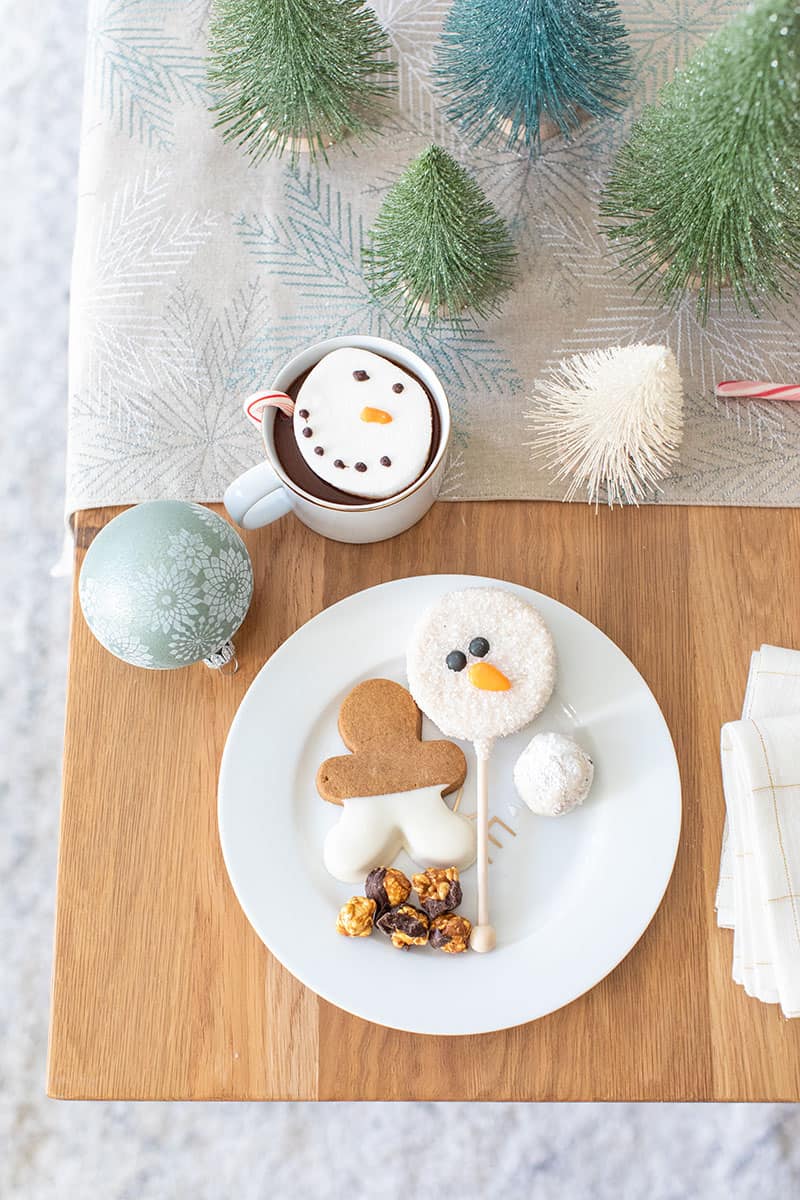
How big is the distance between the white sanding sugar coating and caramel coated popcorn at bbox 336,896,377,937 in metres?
0.14

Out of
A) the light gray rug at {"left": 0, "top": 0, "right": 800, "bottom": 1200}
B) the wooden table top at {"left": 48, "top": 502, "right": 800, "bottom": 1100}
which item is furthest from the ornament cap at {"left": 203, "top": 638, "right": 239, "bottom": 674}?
the light gray rug at {"left": 0, "top": 0, "right": 800, "bottom": 1200}

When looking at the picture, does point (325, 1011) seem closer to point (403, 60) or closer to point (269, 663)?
point (269, 663)

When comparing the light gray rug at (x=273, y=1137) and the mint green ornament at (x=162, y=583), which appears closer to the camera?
the mint green ornament at (x=162, y=583)

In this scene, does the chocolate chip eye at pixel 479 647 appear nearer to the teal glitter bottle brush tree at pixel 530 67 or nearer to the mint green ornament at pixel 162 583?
the mint green ornament at pixel 162 583

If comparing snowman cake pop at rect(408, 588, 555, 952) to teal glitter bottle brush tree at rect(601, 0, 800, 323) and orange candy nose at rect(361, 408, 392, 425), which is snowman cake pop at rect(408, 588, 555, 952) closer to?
orange candy nose at rect(361, 408, 392, 425)

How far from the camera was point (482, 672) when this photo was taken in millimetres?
720

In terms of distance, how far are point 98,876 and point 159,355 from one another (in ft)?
1.38

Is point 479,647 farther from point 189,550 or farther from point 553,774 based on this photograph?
point 189,550

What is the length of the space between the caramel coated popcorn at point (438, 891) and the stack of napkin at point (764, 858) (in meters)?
0.21

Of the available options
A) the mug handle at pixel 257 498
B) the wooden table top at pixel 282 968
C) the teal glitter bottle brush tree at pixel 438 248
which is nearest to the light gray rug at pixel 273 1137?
the wooden table top at pixel 282 968

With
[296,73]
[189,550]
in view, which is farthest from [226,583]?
[296,73]

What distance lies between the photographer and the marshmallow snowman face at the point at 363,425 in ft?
2.36

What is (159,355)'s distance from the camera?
85cm

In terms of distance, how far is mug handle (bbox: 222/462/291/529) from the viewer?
75 centimetres
